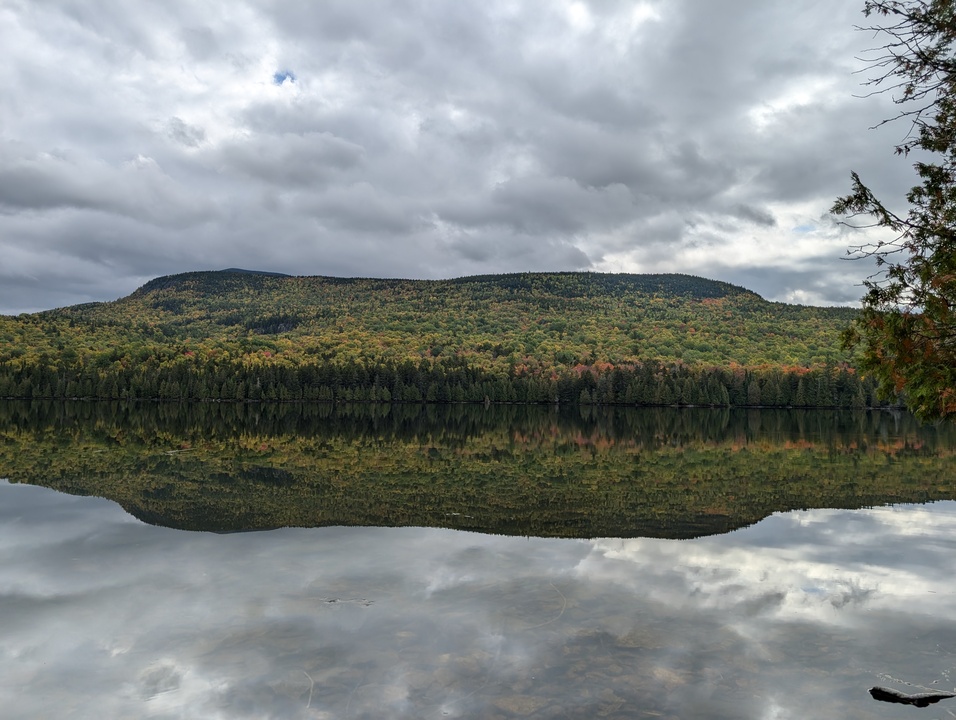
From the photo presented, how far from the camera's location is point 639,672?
→ 11.3 metres

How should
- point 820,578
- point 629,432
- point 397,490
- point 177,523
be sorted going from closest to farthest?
point 820,578 < point 177,523 < point 397,490 < point 629,432

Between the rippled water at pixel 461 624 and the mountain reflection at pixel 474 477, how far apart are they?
3157 millimetres

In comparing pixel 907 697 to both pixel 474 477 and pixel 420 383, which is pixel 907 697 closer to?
pixel 474 477

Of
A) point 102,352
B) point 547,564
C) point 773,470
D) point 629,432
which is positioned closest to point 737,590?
point 547,564

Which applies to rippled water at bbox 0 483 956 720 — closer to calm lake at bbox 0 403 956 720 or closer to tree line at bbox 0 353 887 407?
calm lake at bbox 0 403 956 720

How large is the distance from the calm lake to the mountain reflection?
0.90ft

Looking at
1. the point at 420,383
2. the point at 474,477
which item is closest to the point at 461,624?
the point at 474,477

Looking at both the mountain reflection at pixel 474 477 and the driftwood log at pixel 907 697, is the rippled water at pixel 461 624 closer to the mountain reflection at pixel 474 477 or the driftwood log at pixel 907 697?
the driftwood log at pixel 907 697

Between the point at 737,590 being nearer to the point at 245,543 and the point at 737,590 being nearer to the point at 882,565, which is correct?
the point at 882,565

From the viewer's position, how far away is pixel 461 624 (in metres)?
13.5

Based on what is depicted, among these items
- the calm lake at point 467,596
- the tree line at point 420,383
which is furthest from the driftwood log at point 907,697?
the tree line at point 420,383

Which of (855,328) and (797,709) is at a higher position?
(855,328)

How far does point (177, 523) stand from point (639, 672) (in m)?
17.5

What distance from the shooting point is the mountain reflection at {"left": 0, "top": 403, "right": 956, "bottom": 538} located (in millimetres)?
24844
